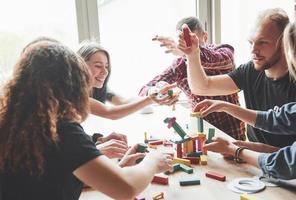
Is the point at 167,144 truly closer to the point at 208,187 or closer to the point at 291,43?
the point at 208,187

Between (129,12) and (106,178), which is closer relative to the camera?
(106,178)

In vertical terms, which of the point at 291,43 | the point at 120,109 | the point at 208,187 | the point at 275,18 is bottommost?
the point at 208,187

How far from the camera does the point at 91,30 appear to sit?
8.15 ft

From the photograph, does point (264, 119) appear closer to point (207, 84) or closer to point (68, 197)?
point (207, 84)

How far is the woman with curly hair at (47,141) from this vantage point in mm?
786

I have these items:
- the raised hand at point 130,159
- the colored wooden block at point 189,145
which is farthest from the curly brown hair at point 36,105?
the colored wooden block at point 189,145

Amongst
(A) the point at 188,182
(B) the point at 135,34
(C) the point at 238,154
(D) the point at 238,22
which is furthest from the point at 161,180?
(D) the point at 238,22

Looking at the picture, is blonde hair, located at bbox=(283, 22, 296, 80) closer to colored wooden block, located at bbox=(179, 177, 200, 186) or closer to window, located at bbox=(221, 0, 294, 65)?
colored wooden block, located at bbox=(179, 177, 200, 186)

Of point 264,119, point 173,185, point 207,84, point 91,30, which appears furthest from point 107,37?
point 173,185

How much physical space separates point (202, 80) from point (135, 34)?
1055mm

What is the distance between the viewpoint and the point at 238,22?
268cm

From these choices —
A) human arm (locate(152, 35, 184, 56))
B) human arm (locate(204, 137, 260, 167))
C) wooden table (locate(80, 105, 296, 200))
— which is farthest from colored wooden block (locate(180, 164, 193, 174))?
human arm (locate(152, 35, 184, 56))

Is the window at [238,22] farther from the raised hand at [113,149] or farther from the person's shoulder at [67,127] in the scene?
the person's shoulder at [67,127]

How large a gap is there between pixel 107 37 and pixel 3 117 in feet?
5.90
